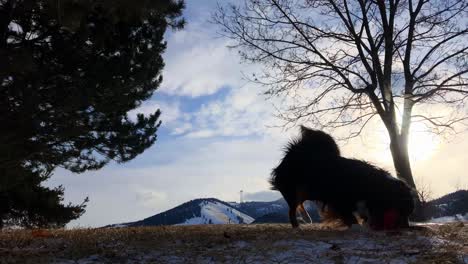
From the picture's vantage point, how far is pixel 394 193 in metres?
5.98

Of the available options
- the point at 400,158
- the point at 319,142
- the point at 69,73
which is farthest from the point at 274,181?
the point at 400,158

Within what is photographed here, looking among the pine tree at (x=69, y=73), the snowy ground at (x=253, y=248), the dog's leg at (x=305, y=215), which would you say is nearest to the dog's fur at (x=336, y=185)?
the snowy ground at (x=253, y=248)

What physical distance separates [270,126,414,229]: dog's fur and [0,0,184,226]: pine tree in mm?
3511

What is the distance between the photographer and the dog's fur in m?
6.02

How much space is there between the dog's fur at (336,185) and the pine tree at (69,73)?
11.5 feet

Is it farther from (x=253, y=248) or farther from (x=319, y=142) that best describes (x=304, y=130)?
(x=253, y=248)

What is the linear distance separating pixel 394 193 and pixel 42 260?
409cm

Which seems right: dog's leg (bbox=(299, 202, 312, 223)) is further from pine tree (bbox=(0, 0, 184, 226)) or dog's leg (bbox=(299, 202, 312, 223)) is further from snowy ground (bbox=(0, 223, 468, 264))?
pine tree (bbox=(0, 0, 184, 226))

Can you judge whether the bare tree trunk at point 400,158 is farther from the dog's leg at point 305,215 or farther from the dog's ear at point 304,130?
the dog's ear at point 304,130

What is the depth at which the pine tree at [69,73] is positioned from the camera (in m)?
8.50

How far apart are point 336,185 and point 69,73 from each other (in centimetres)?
587

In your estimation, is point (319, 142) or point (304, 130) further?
point (304, 130)

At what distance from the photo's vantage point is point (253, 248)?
188 inches

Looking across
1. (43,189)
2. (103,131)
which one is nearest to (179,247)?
(103,131)
